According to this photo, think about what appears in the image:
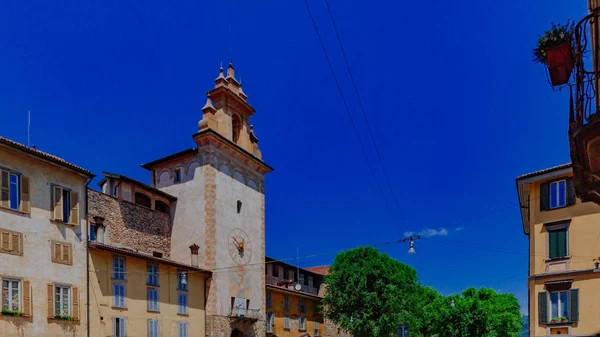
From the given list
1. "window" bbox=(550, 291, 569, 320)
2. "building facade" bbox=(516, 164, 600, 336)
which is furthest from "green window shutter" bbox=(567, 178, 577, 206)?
"window" bbox=(550, 291, 569, 320)

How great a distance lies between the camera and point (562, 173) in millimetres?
22219

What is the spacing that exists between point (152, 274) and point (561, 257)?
21.6 metres

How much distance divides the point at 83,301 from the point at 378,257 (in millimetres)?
25789

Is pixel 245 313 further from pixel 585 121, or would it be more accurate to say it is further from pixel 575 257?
pixel 585 121

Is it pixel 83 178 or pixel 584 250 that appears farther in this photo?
pixel 83 178

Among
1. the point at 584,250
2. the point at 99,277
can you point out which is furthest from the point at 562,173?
the point at 99,277

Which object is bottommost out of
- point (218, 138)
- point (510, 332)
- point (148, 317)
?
point (510, 332)

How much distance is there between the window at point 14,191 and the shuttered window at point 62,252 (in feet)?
7.30

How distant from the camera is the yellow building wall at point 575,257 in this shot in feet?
67.3

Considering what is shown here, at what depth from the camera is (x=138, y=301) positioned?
26500mm

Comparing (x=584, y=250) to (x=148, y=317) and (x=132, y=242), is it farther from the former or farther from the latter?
(x=132, y=242)

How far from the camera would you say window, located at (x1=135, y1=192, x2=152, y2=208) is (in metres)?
33.6

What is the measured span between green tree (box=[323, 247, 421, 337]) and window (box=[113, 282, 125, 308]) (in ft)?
68.6

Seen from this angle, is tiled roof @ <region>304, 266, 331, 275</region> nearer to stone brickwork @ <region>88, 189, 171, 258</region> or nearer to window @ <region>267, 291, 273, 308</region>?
window @ <region>267, 291, 273, 308</region>
